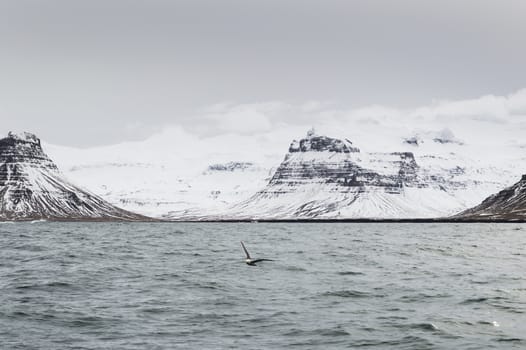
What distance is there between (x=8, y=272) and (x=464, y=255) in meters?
59.5

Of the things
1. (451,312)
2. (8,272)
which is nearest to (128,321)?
(451,312)

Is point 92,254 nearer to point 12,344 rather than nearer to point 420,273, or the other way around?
point 420,273

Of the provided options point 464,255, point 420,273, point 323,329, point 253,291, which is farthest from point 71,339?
point 464,255

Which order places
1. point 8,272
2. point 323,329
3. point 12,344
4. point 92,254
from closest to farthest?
point 12,344, point 323,329, point 8,272, point 92,254

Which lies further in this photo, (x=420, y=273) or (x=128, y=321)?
(x=420, y=273)

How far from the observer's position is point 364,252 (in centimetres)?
11394

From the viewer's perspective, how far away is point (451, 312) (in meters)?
52.5

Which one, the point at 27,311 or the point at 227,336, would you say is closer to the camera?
the point at 227,336

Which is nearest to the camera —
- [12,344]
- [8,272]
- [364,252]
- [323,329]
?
[12,344]

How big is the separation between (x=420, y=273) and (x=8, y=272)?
39.9 metres

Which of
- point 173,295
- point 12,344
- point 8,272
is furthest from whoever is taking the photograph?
point 8,272

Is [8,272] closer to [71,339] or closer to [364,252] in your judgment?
[71,339]

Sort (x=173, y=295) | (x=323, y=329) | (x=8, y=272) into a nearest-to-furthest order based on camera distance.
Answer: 1. (x=323, y=329)
2. (x=173, y=295)
3. (x=8, y=272)

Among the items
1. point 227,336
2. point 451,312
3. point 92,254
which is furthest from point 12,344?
point 92,254
